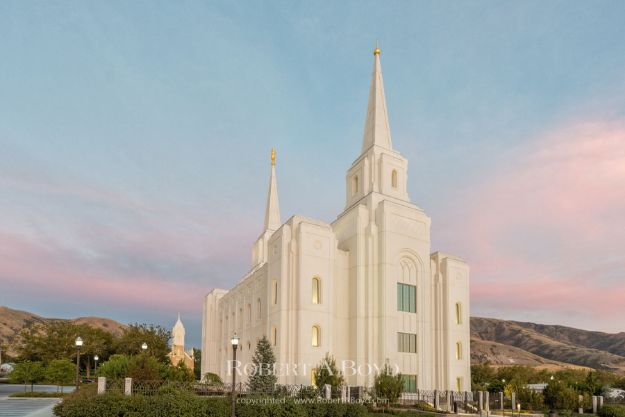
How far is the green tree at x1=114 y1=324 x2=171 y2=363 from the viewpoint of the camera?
5834 centimetres

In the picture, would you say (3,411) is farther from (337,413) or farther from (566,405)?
(566,405)

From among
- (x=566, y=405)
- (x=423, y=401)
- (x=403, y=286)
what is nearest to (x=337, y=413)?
(x=423, y=401)

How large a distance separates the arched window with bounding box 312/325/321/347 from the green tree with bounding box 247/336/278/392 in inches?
183

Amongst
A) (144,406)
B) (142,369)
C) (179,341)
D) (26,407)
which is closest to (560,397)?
(142,369)

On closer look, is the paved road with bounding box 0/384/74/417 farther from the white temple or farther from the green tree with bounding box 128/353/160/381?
the white temple

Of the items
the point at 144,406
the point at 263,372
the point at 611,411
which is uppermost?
the point at 144,406

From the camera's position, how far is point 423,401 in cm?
3291

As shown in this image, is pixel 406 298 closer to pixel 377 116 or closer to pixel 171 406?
pixel 377 116

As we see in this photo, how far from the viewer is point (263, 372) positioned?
3000 centimetres

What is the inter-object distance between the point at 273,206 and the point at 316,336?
2850 cm

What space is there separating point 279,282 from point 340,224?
7.20m

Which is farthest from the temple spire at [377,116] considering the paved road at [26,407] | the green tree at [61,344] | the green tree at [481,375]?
the green tree at [61,344]

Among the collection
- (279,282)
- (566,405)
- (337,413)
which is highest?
(279,282)

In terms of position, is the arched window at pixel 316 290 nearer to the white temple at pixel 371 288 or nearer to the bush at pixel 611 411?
the white temple at pixel 371 288
